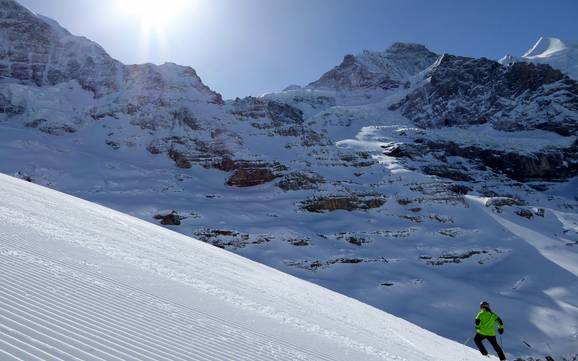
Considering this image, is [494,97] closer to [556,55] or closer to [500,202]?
[556,55]

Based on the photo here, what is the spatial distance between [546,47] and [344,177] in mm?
144116

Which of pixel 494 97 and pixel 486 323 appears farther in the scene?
pixel 494 97

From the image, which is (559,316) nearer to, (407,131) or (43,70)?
(407,131)

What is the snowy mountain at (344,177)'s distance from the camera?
44500 mm

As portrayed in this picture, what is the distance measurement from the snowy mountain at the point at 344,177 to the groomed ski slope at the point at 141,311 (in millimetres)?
26269

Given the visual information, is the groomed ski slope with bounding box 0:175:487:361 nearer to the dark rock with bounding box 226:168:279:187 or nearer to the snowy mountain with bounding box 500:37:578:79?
the dark rock with bounding box 226:168:279:187

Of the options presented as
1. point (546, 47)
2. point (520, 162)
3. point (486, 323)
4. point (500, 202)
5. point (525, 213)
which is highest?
point (546, 47)

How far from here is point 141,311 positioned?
8.55 metres

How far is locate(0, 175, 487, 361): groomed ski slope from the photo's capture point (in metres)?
6.21

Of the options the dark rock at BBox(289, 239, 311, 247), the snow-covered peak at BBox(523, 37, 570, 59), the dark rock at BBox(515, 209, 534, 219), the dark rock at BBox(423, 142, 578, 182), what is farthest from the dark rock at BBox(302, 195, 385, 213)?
the snow-covered peak at BBox(523, 37, 570, 59)

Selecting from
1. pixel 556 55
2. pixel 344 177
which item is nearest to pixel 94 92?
pixel 344 177

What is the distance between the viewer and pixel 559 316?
38781 mm

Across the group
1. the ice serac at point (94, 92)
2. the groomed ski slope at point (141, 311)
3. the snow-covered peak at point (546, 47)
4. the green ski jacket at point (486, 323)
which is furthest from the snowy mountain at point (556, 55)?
the groomed ski slope at point (141, 311)

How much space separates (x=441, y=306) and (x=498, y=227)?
67.5 feet
